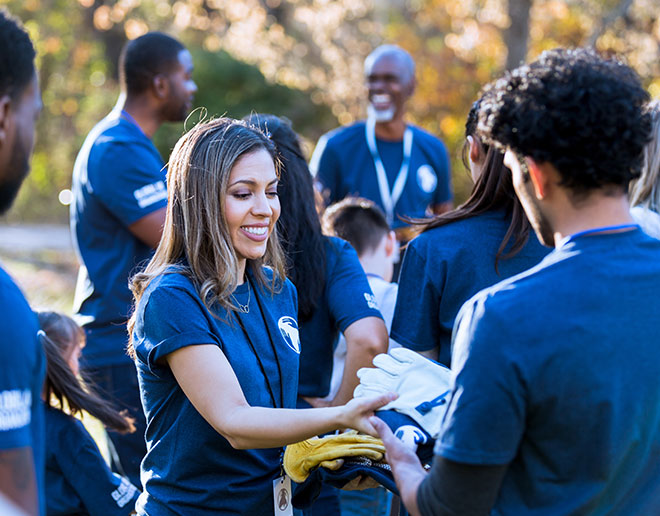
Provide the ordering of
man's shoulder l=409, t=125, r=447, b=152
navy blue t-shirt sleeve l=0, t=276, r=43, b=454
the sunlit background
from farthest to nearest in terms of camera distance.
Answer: the sunlit background < man's shoulder l=409, t=125, r=447, b=152 < navy blue t-shirt sleeve l=0, t=276, r=43, b=454

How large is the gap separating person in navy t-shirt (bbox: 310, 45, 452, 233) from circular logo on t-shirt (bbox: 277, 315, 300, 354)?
281 cm

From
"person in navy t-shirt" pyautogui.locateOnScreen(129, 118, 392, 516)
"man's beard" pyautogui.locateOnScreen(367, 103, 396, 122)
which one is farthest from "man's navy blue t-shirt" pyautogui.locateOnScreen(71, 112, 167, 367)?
"man's beard" pyautogui.locateOnScreen(367, 103, 396, 122)

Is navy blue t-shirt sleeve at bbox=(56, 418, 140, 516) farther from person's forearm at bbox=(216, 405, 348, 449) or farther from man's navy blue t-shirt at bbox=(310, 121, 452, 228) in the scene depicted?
man's navy blue t-shirt at bbox=(310, 121, 452, 228)

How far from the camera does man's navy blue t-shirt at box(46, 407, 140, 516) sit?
3.16 metres

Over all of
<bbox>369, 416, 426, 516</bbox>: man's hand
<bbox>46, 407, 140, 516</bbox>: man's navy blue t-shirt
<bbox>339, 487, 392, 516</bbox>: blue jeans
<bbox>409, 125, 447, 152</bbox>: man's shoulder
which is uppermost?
<bbox>409, 125, 447, 152</bbox>: man's shoulder

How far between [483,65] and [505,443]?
13691mm

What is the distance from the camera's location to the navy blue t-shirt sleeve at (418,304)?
273cm

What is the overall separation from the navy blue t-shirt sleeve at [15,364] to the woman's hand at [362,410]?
0.90 metres

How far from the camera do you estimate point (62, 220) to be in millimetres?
21078

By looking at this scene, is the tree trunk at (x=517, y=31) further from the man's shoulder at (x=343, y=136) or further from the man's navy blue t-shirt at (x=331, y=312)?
the man's navy blue t-shirt at (x=331, y=312)

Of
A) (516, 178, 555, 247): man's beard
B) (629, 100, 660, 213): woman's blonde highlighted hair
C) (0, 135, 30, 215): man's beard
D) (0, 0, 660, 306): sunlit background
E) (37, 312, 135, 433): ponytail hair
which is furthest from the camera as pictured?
(0, 0, 660, 306): sunlit background

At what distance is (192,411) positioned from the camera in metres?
2.43

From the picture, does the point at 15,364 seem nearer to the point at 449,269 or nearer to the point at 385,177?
the point at 449,269

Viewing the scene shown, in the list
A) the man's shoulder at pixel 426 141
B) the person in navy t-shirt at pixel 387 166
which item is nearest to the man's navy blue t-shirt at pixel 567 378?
the person in navy t-shirt at pixel 387 166
